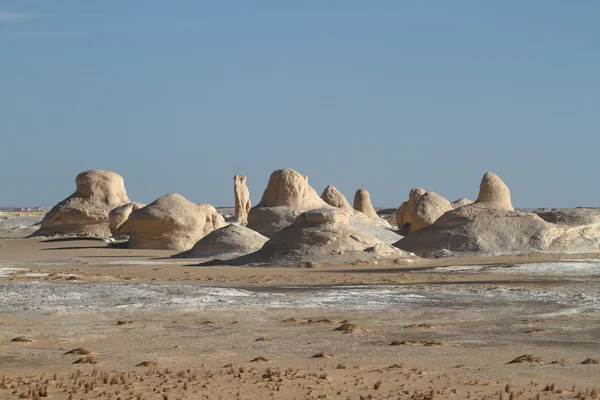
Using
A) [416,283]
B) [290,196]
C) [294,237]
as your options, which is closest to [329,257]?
[294,237]

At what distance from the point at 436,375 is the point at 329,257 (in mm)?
18447

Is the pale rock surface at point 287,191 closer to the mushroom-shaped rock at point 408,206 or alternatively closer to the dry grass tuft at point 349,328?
the mushroom-shaped rock at point 408,206

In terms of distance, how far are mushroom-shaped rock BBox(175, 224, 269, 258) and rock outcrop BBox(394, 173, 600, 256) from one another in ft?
17.1

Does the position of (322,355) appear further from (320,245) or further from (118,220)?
(118,220)

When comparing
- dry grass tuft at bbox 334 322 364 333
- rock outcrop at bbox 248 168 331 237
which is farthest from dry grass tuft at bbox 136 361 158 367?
rock outcrop at bbox 248 168 331 237

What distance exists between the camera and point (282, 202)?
132 ft

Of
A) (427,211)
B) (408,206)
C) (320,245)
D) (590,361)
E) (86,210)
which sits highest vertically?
(408,206)

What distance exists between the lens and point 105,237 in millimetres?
43125

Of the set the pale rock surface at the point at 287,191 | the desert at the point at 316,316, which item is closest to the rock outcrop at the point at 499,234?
the desert at the point at 316,316

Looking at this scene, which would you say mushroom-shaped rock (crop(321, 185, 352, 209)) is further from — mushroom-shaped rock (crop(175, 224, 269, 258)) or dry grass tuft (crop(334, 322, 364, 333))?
dry grass tuft (crop(334, 322, 364, 333))

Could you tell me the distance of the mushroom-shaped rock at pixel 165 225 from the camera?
37.4 meters

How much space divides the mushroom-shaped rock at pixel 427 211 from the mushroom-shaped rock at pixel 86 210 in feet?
43.9

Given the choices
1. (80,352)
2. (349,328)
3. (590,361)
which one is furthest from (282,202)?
(590,361)

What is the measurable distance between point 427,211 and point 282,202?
25.8ft
